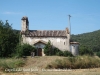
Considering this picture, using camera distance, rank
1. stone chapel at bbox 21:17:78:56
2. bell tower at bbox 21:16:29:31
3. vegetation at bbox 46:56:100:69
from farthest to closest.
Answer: bell tower at bbox 21:16:29:31 → stone chapel at bbox 21:17:78:56 → vegetation at bbox 46:56:100:69

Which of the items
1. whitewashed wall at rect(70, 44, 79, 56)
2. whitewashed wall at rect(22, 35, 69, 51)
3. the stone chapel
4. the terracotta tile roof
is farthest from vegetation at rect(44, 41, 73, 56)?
the terracotta tile roof

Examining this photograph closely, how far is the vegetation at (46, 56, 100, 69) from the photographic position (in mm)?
29984

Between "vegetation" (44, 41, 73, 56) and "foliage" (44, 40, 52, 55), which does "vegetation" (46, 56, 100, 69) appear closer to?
"vegetation" (44, 41, 73, 56)

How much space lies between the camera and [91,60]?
31.2 metres

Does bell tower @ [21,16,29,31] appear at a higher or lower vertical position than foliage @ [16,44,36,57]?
higher

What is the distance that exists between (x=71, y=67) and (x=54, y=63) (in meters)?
2.44

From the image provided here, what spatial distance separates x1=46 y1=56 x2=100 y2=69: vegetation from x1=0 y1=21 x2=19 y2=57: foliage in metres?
14.4

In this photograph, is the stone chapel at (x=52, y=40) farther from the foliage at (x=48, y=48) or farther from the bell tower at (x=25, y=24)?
the bell tower at (x=25, y=24)

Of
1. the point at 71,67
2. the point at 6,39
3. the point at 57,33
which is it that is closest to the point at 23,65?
the point at 71,67

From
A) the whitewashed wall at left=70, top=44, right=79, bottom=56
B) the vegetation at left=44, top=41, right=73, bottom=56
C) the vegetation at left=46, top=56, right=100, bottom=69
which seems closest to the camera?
the vegetation at left=46, top=56, right=100, bottom=69

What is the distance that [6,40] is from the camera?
141 feet

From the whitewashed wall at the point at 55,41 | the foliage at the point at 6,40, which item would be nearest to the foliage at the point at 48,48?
the whitewashed wall at the point at 55,41

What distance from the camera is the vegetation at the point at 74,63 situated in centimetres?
2998

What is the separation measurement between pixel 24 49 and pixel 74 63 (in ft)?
46.5
